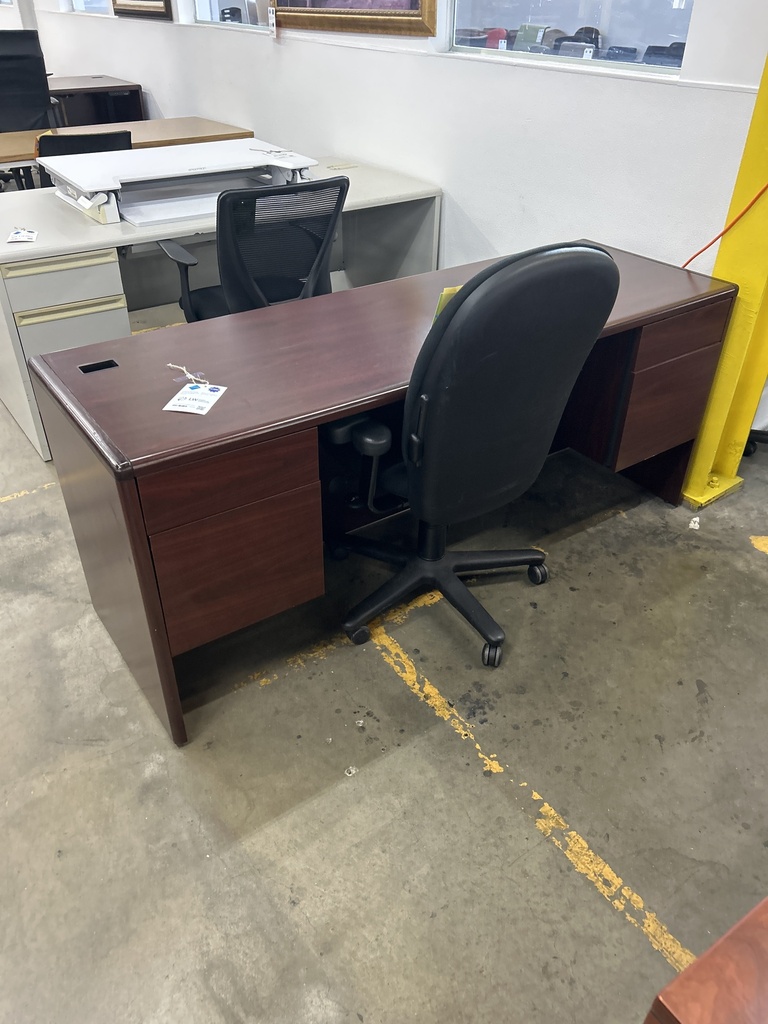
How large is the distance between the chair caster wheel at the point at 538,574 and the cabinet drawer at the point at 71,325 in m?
1.59

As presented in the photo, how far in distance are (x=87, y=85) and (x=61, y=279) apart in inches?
144

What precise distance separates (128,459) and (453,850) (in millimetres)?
959

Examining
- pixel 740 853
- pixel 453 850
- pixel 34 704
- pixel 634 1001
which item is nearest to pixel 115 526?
pixel 34 704

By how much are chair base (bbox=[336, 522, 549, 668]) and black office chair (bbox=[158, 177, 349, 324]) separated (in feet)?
2.96

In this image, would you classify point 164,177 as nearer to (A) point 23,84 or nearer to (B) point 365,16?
(B) point 365,16

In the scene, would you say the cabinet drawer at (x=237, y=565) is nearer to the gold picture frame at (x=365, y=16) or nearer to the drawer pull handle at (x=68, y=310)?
the drawer pull handle at (x=68, y=310)

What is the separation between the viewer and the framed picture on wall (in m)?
4.57

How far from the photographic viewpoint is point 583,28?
8.22ft

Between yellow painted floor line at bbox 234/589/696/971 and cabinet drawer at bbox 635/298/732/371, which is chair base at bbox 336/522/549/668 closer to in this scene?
yellow painted floor line at bbox 234/589/696/971

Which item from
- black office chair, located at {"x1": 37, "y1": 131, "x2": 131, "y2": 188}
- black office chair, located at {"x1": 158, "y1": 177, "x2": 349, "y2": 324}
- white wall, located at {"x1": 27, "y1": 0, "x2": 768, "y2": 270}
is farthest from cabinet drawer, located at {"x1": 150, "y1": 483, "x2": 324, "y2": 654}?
black office chair, located at {"x1": 37, "y1": 131, "x2": 131, "y2": 188}

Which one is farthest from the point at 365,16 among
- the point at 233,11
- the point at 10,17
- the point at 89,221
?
the point at 10,17

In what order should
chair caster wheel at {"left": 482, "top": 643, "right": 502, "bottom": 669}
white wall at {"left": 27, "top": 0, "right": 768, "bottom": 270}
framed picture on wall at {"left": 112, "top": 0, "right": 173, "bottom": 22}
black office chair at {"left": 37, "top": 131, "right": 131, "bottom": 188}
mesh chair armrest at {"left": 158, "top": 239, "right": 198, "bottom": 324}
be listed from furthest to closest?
framed picture on wall at {"left": 112, "top": 0, "right": 173, "bottom": 22}
black office chair at {"left": 37, "top": 131, "right": 131, "bottom": 188}
mesh chair armrest at {"left": 158, "top": 239, "right": 198, "bottom": 324}
white wall at {"left": 27, "top": 0, "right": 768, "bottom": 270}
chair caster wheel at {"left": 482, "top": 643, "right": 502, "bottom": 669}

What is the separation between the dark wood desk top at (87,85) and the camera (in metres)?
5.01

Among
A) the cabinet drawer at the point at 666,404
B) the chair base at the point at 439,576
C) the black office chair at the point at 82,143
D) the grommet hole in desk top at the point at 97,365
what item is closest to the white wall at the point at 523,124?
the cabinet drawer at the point at 666,404
